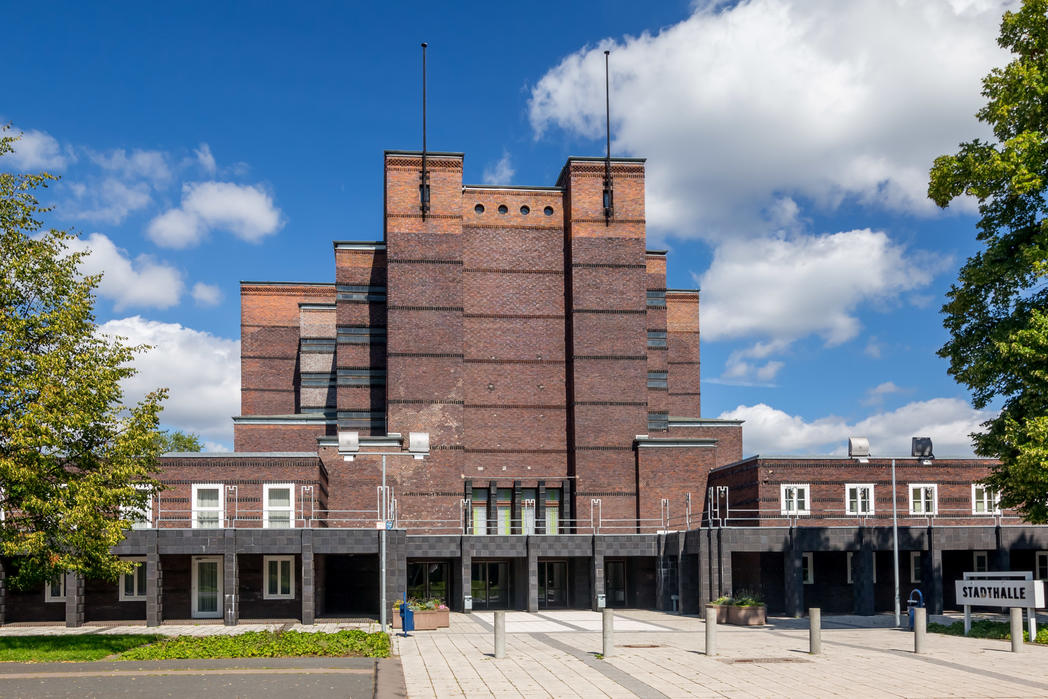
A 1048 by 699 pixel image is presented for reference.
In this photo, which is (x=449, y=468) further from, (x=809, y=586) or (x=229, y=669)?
(x=229, y=669)

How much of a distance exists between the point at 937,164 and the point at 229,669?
79.6 feet

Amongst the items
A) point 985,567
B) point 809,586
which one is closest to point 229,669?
point 809,586

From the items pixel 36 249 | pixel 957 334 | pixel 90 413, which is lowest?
pixel 90 413

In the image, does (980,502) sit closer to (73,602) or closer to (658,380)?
(658,380)

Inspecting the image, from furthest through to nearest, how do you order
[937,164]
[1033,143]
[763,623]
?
1. [763,623]
2. [937,164]
3. [1033,143]

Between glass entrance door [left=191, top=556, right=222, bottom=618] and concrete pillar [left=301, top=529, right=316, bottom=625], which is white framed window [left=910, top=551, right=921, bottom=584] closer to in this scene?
concrete pillar [left=301, top=529, right=316, bottom=625]

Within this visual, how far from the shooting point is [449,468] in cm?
4881

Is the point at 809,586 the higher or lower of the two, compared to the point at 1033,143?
lower

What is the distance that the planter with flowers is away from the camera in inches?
1315

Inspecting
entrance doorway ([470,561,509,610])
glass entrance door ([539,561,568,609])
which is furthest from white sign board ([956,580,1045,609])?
entrance doorway ([470,561,509,610])

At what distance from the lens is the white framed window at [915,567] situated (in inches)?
1711

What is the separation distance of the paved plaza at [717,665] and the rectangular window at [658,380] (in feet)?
77.0

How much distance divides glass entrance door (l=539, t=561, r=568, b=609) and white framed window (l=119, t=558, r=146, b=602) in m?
17.8

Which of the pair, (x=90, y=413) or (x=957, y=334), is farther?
(x=957, y=334)
